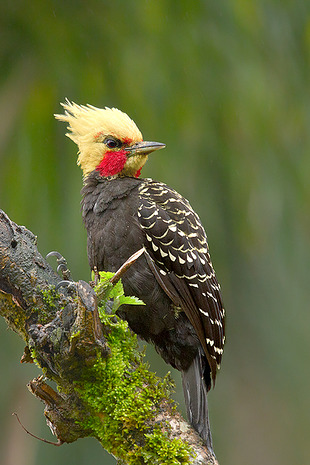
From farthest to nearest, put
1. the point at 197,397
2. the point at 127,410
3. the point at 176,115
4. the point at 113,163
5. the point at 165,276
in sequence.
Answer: the point at 176,115
the point at 113,163
the point at 165,276
the point at 197,397
the point at 127,410

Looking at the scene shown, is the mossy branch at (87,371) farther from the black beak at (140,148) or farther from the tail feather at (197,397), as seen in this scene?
the black beak at (140,148)

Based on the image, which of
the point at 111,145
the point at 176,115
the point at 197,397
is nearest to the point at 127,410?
the point at 197,397

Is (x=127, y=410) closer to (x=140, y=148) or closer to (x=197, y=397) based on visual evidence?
(x=197, y=397)

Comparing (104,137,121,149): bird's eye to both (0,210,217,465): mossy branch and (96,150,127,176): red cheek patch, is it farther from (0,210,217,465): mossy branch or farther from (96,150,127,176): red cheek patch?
(0,210,217,465): mossy branch

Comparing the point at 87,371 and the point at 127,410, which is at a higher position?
the point at 87,371

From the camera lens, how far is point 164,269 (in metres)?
3.54

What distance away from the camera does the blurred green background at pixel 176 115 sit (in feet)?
16.4

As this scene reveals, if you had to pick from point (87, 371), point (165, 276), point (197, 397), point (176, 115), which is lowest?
point (197, 397)

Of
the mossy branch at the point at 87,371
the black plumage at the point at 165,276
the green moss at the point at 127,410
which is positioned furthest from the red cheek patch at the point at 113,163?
the green moss at the point at 127,410

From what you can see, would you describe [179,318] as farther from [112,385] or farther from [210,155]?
[210,155]

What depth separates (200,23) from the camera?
5.32 m

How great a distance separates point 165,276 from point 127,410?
995 mm

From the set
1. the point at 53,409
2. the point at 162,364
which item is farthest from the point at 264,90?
the point at 53,409

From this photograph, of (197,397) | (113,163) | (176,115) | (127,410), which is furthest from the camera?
(176,115)
